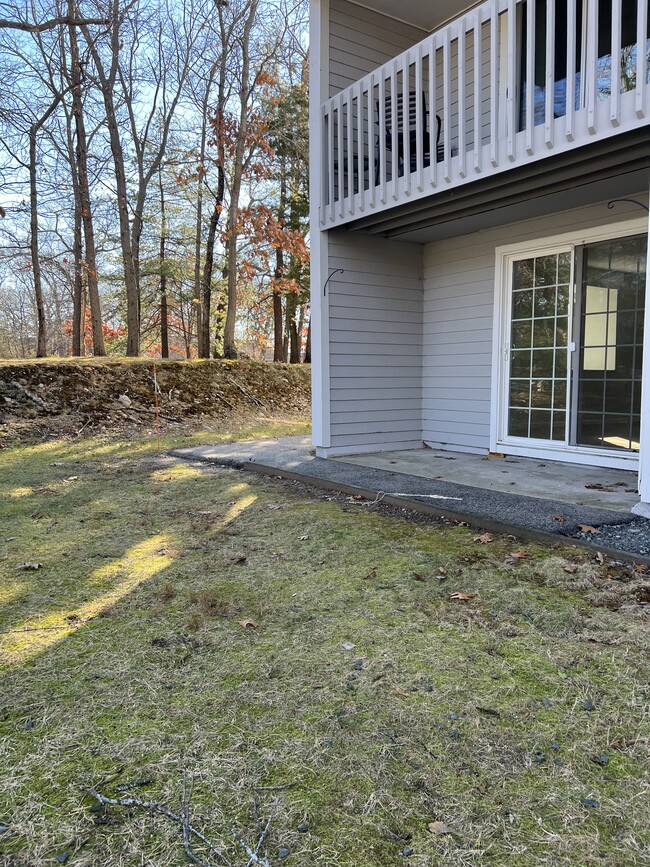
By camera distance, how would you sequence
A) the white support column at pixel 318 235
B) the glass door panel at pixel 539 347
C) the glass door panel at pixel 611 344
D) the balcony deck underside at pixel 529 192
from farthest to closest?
the white support column at pixel 318 235 → the glass door panel at pixel 539 347 → the glass door panel at pixel 611 344 → the balcony deck underside at pixel 529 192

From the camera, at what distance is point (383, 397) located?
6656 millimetres

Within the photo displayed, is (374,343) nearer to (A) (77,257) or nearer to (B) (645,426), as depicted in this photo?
(B) (645,426)

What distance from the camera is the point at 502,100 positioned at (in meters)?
4.45

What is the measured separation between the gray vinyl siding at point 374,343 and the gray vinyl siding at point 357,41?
1.72 m

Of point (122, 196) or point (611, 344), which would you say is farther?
point (122, 196)

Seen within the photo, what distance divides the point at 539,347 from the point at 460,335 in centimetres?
105

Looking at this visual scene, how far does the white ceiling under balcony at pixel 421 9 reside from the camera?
608 cm

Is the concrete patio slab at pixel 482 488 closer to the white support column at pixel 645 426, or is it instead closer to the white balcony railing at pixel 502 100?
the white support column at pixel 645 426

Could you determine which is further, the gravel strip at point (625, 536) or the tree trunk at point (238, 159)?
→ the tree trunk at point (238, 159)

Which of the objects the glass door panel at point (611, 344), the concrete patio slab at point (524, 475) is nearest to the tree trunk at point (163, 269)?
the concrete patio slab at point (524, 475)

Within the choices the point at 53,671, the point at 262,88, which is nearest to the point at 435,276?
the point at 53,671

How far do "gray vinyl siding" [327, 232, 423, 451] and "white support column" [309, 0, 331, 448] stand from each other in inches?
3.3

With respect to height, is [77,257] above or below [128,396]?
above

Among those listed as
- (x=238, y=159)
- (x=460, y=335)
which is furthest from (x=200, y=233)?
(x=460, y=335)
